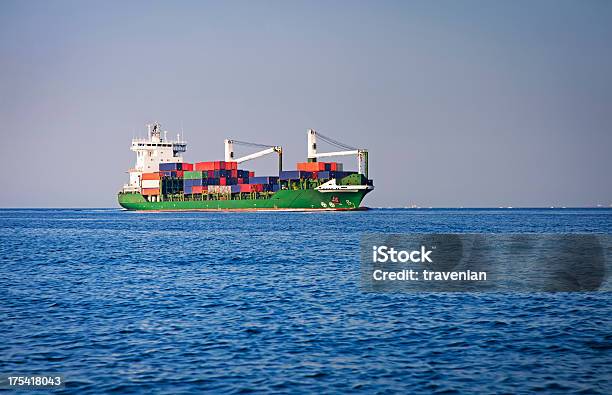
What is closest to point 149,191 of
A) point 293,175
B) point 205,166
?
point 205,166

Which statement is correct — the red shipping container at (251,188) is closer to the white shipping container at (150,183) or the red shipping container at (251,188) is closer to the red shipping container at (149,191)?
the red shipping container at (149,191)

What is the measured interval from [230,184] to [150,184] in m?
24.8

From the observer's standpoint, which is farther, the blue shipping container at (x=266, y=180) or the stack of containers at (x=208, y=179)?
the stack of containers at (x=208, y=179)

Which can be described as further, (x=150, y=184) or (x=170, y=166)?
(x=150, y=184)

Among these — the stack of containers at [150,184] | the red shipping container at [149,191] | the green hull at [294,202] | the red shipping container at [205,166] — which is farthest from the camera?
the red shipping container at [149,191]

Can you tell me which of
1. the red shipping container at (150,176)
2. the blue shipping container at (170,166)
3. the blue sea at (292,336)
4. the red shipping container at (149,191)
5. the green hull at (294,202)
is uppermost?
the blue shipping container at (170,166)

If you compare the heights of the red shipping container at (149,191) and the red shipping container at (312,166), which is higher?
the red shipping container at (312,166)

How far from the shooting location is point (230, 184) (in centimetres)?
14650

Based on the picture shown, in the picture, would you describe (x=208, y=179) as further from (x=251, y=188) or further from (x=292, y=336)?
(x=292, y=336)

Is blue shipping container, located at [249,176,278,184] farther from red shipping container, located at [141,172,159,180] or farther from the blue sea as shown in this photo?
the blue sea

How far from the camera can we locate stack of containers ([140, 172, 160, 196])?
15650 cm

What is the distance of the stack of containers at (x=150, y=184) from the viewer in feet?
513

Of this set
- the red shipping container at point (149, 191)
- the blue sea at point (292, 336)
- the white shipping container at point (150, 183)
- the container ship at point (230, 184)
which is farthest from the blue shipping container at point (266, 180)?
the blue sea at point (292, 336)

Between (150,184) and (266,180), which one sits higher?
(266,180)
